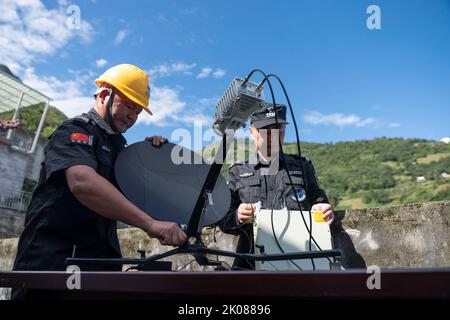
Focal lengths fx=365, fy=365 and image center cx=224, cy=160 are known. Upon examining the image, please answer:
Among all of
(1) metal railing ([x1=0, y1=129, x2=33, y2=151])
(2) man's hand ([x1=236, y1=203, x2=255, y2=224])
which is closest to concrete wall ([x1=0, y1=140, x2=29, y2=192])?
(1) metal railing ([x1=0, y1=129, x2=33, y2=151])

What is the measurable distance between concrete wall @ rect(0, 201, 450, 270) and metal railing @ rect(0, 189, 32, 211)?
20.6 metres

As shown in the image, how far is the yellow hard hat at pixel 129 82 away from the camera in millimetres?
2547

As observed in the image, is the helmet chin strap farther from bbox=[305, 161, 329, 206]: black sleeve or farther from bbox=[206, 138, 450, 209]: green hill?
bbox=[206, 138, 450, 209]: green hill

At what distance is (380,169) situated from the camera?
6375 centimetres

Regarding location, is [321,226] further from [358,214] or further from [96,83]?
[96,83]

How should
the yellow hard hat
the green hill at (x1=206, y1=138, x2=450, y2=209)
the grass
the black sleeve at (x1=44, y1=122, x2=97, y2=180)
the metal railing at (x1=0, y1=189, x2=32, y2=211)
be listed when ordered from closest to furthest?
the black sleeve at (x1=44, y1=122, x2=97, y2=180)
the yellow hard hat
the metal railing at (x1=0, y1=189, x2=32, y2=211)
the green hill at (x1=206, y1=138, x2=450, y2=209)
the grass

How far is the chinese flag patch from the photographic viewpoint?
2102mm

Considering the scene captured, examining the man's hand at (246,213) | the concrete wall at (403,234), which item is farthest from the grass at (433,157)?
the man's hand at (246,213)

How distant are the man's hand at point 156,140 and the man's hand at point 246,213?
76 centimetres

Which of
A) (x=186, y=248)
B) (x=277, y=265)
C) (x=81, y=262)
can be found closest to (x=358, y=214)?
(x=277, y=265)

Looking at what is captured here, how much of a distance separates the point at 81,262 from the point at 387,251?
7.28 feet

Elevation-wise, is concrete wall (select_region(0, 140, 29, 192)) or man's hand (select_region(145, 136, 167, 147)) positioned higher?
concrete wall (select_region(0, 140, 29, 192))

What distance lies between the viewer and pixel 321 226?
101 inches
